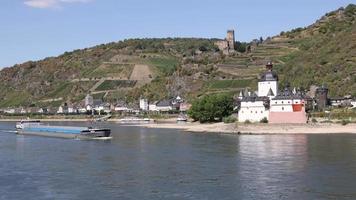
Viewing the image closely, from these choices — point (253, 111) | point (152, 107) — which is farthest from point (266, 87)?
point (152, 107)

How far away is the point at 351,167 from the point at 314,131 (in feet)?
99.5

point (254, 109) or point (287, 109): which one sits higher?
point (254, 109)

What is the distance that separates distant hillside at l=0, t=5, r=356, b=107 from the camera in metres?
106

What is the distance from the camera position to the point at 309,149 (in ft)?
149

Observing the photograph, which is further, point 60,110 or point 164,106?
point 60,110

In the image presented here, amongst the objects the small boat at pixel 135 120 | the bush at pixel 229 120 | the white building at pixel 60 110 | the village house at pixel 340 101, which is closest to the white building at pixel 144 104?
the small boat at pixel 135 120

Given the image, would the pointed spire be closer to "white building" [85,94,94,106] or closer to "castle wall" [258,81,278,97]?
"castle wall" [258,81,278,97]

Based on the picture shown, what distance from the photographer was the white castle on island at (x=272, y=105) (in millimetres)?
69938

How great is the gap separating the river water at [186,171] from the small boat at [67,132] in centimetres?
1330

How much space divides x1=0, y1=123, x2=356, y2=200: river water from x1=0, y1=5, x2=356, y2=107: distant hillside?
48.9 m

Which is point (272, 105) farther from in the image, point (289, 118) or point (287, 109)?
point (289, 118)

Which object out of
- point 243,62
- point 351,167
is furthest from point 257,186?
point 243,62

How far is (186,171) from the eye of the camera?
3456cm

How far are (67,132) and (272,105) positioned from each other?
77.5 feet
